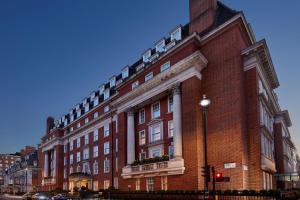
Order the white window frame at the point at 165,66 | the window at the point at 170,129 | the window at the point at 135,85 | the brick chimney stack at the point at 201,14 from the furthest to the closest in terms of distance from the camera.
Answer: the window at the point at 135,85, the white window frame at the point at 165,66, the window at the point at 170,129, the brick chimney stack at the point at 201,14

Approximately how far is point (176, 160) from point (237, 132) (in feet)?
24.9

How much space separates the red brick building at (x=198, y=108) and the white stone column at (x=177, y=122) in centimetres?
11

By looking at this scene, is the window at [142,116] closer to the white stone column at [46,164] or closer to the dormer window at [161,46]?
the dormer window at [161,46]

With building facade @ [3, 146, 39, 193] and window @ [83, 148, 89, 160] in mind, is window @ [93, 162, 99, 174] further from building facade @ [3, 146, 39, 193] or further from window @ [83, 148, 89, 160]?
building facade @ [3, 146, 39, 193]

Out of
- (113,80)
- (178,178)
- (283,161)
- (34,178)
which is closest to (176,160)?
(178,178)

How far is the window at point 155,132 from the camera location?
42.1 meters

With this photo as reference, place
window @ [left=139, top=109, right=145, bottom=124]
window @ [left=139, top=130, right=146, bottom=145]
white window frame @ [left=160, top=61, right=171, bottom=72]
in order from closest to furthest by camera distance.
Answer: white window frame @ [left=160, top=61, right=171, bottom=72] < window @ [left=139, top=130, right=146, bottom=145] < window @ [left=139, top=109, right=145, bottom=124]

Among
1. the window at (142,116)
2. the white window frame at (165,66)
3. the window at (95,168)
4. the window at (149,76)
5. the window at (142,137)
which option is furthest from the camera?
the window at (95,168)

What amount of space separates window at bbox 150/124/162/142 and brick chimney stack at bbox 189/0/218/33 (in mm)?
13273

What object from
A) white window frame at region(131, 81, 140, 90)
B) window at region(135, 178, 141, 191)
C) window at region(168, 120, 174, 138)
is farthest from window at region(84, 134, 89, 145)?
window at region(168, 120, 174, 138)

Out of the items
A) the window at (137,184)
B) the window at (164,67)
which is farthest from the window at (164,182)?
the window at (164,67)

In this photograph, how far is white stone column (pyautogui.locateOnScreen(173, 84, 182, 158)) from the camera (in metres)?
36.3

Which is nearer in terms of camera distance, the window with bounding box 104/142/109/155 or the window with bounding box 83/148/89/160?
the window with bounding box 104/142/109/155

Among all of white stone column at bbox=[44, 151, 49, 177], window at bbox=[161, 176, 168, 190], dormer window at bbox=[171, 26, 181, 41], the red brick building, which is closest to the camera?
the red brick building
